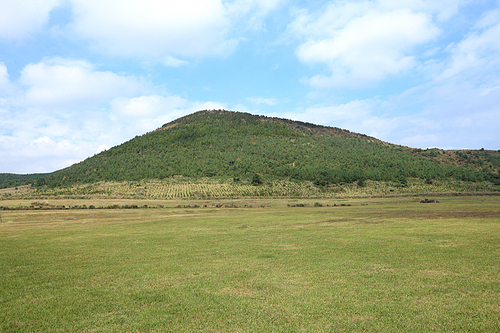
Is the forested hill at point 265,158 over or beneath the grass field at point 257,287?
over

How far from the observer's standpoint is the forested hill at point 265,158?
113 metres

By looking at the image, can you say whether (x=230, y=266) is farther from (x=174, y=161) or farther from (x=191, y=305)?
(x=174, y=161)

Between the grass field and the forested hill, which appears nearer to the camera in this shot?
the grass field

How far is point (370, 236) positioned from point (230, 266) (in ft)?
39.7

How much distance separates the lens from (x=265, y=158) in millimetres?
132000

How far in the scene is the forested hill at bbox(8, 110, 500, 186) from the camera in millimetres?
113438

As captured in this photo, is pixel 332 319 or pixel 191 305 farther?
pixel 191 305

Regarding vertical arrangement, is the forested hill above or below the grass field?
above

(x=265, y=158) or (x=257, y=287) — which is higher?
(x=265, y=158)

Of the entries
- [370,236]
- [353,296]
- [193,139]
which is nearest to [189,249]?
[353,296]

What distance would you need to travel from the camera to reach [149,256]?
51.1 feet

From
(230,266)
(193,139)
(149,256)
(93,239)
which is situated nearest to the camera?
(230,266)

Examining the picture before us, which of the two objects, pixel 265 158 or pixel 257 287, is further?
pixel 265 158

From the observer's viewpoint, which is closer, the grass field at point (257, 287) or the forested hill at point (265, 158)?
the grass field at point (257, 287)
